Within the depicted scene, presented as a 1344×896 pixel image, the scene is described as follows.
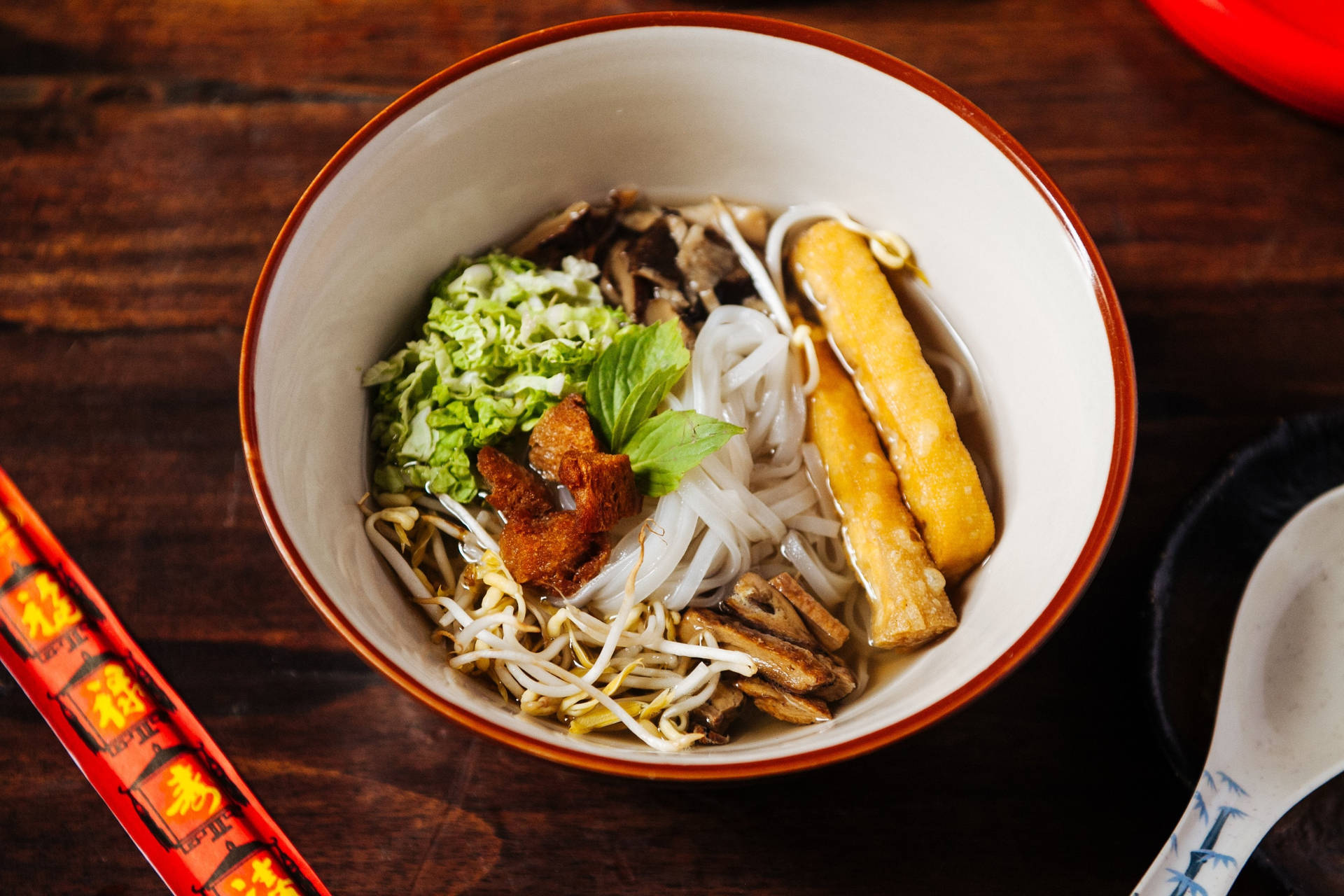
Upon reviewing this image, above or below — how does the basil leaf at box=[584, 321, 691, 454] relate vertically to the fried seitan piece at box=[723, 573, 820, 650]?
above

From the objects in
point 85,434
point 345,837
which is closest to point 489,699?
point 345,837

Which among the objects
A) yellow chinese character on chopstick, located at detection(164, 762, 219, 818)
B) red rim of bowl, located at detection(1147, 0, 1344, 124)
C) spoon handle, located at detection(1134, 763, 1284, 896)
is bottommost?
spoon handle, located at detection(1134, 763, 1284, 896)

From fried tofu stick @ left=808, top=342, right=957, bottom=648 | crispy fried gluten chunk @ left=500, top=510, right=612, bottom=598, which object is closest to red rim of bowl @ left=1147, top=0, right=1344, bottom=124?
fried tofu stick @ left=808, top=342, right=957, bottom=648

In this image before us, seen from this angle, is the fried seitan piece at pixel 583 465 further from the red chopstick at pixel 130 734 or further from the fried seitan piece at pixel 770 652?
the red chopstick at pixel 130 734

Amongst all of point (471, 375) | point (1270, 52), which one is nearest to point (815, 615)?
point (471, 375)

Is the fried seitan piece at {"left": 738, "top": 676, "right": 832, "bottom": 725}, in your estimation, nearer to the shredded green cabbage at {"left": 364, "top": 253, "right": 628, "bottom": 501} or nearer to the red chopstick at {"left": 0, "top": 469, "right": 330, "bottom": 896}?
the shredded green cabbage at {"left": 364, "top": 253, "right": 628, "bottom": 501}

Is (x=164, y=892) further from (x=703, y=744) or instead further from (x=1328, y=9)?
(x=1328, y=9)

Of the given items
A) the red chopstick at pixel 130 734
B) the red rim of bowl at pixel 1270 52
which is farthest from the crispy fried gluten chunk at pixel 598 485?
the red rim of bowl at pixel 1270 52
